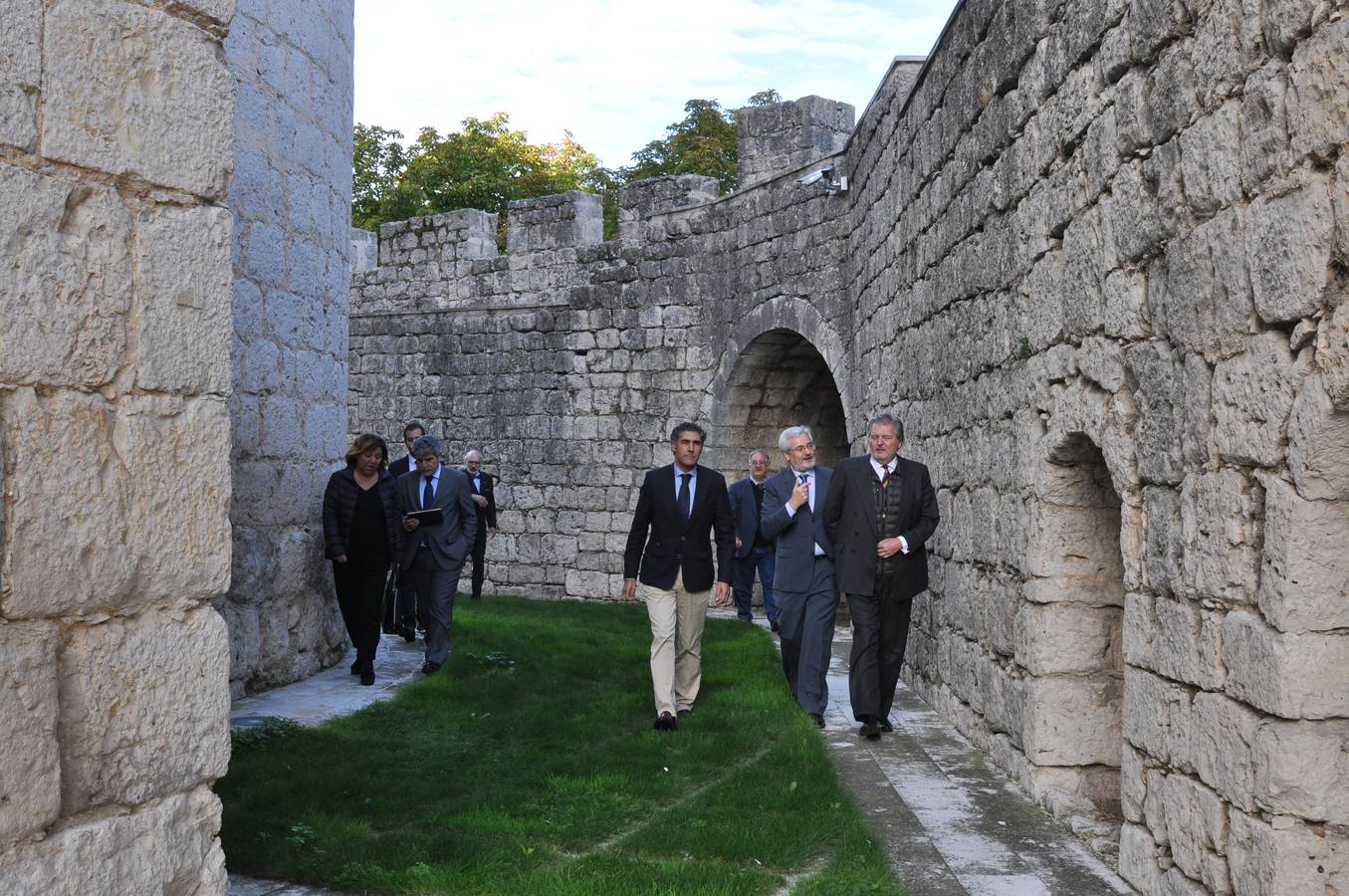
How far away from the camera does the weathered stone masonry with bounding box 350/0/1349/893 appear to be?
323 cm

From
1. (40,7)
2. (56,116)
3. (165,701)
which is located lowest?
(165,701)

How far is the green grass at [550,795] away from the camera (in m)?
4.28

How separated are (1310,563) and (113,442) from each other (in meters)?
2.75

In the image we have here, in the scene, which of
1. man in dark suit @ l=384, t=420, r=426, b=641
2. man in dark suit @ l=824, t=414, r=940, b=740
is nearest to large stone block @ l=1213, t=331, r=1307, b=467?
man in dark suit @ l=824, t=414, r=940, b=740

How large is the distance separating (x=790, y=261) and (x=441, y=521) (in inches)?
184

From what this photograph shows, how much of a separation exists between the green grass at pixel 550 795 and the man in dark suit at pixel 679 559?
0.89 feet

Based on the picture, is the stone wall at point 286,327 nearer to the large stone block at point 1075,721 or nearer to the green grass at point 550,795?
the green grass at point 550,795

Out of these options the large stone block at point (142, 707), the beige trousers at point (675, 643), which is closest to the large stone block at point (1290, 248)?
the large stone block at point (142, 707)

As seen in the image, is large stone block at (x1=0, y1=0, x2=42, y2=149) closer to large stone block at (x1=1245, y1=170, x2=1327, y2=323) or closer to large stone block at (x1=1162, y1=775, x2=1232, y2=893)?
large stone block at (x1=1245, y1=170, x2=1327, y2=323)

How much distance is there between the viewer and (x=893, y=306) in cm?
875

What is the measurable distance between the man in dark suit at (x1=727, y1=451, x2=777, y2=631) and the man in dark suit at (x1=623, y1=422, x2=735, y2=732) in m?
2.42

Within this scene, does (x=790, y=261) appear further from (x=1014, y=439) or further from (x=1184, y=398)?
(x=1184, y=398)

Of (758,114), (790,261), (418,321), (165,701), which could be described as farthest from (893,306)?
(418,321)

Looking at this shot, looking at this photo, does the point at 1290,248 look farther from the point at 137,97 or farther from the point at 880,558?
the point at 880,558
